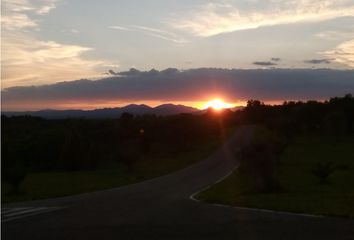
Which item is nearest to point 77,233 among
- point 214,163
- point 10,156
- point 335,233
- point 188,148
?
point 335,233

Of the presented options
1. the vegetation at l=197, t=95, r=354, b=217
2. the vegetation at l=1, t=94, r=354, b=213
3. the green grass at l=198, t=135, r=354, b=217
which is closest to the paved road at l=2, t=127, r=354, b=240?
the green grass at l=198, t=135, r=354, b=217

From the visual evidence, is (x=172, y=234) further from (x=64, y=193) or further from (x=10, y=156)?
(x=10, y=156)

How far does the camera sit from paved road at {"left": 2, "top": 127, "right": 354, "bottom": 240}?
42.0ft

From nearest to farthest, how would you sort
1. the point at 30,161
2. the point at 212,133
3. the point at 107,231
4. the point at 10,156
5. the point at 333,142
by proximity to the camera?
1. the point at 107,231
2. the point at 10,156
3. the point at 30,161
4. the point at 333,142
5. the point at 212,133

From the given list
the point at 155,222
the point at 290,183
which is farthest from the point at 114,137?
the point at 155,222

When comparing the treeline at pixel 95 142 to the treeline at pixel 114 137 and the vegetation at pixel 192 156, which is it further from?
the vegetation at pixel 192 156

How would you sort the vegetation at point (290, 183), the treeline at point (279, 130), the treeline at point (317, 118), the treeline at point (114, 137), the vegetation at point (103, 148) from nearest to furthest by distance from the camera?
the vegetation at point (290, 183)
the treeline at point (279, 130)
the vegetation at point (103, 148)
the treeline at point (114, 137)
the treeline at point (317, 118)

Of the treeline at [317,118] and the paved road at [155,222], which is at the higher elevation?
the treeline at [317,118]

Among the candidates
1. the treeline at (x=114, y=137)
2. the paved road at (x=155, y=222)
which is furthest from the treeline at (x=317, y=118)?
the paved road at (x=155, y=222)

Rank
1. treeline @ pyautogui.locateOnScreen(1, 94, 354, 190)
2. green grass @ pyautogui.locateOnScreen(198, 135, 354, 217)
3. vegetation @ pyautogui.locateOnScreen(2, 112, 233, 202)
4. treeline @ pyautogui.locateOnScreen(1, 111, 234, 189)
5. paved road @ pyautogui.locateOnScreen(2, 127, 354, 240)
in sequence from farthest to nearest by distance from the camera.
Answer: treeline @ pyautogui.locateOnScreen(1, 111, 234, 189), treeline @ pyautogui.locateOnScreen(1, 94, 354, 190), vegetation @ pyautogui.locateOnScreen(2, 112, 233, 202), green grass @ pyautogui.locateOnScreen(198, 135, 354, 217), paved road @ pyautogui.locateOnScreen(2, 127, 354, 240)

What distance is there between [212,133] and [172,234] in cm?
9061

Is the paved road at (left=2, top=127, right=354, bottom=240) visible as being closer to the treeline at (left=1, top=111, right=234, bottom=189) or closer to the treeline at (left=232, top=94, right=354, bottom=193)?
the treeline at (left=232, top=94, right=354, bottom=193)

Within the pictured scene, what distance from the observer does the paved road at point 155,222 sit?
12789 mm

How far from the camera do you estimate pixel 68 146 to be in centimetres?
5769
